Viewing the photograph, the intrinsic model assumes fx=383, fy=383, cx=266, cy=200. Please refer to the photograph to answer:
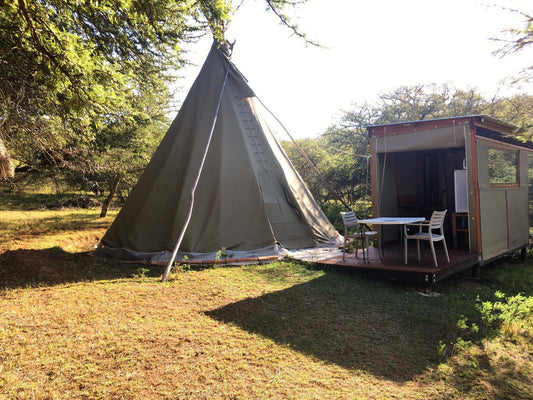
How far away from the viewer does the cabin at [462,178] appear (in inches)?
253

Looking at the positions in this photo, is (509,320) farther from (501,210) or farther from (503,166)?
(503,166)

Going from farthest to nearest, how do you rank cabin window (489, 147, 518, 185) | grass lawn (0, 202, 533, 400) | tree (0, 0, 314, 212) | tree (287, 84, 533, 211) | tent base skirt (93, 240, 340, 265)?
tree (287, 84, 533, 211), cabin window (489, 147, 518, 185), tent base skirt (93, 240, 340, 265), tree (0, 0, 314, 212), grass lawn (0, 202, 533, 400)

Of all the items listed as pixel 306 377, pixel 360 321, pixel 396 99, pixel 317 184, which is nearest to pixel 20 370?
pixel 306 377

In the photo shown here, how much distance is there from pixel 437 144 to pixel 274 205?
3.11 metres

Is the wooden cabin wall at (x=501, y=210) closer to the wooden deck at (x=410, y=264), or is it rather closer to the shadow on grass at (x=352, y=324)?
the wooden deck at (x=410, y=264)

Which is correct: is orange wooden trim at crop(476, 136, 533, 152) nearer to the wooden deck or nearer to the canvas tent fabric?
the wooden deck

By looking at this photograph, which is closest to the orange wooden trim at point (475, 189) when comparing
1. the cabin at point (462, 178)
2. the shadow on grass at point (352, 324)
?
the cabin at point (462, 178)

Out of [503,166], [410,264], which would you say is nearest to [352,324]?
[410,264]

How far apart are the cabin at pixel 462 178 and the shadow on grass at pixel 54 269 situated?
458 centimetres

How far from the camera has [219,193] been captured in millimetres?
7141

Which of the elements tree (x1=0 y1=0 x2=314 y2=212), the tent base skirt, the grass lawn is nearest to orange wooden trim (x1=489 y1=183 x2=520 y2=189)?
the grass lawn

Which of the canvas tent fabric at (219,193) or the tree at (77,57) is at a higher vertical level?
the tree at (77,57)

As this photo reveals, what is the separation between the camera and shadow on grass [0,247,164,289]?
5207 millimetres

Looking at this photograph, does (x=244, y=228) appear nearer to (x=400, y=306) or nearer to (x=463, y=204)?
(x=400, y=306)
